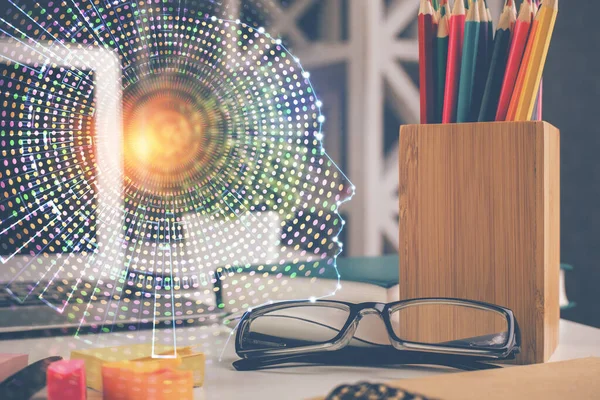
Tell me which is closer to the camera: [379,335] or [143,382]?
[143,382]

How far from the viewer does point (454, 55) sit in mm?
450

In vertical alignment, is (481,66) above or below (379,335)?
above

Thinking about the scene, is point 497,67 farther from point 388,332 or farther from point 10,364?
point 10,364

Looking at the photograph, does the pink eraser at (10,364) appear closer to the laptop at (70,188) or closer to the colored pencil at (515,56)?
the laptop at (70,188)

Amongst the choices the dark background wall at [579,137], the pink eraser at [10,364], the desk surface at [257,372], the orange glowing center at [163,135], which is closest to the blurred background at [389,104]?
the dark background wall at [579,137]

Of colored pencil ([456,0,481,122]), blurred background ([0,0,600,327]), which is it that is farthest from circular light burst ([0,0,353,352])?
blurred background ([0,0,600,327])

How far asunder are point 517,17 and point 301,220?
0.21m

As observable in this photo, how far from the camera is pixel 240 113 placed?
16.8 inches

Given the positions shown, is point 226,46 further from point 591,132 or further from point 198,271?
point 591,132

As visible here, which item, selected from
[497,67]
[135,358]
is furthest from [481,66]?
[135,358]

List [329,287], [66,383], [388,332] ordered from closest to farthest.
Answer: [66,383] → [388,332] → [329,287]

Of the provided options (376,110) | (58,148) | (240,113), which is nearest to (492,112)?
(240,113)

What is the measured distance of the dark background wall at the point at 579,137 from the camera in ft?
3.17

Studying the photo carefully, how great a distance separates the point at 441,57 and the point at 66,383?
12.9 inches
